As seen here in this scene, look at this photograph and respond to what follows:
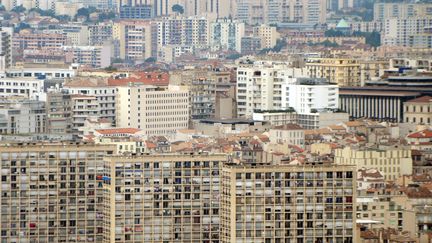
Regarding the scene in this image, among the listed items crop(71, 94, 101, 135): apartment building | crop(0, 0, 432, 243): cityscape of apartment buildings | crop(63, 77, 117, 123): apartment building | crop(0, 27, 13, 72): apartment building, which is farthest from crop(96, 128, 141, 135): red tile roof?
crop(0, 27, 13, 72): apartment building

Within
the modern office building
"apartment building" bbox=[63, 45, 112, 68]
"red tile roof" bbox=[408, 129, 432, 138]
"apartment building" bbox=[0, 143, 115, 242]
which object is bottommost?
"apartment building" bbox=[63, 45, 112, 68]

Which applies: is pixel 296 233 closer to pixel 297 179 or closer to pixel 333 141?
pixel 297 179

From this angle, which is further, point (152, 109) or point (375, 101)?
point (375, 101)

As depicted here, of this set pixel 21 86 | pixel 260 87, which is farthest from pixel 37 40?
pixel 260 87

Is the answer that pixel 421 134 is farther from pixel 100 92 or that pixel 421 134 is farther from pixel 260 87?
pixel 260 87

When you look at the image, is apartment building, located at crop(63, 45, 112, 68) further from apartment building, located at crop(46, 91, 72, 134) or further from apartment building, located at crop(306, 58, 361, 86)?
apartment building, located at crop(46, 91, 72, 134)

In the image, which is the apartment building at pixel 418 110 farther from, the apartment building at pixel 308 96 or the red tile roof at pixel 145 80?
the red tile roof at pixel 145 80
